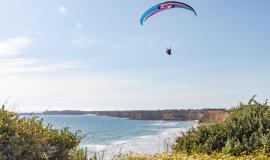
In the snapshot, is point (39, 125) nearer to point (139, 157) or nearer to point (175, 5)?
point (139, 157)

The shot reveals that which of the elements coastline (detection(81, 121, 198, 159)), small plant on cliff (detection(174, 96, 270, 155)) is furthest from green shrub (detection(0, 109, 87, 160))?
small plant on cliff (detection(174, 96, 270, 155))

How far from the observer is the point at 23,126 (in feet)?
34.7

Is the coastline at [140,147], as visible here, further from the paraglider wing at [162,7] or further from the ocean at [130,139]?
the paraglider wing at [162,7]

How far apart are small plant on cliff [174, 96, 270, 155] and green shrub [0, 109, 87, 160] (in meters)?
6.09

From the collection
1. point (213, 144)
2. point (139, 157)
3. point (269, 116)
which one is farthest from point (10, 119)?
point (269, 116)

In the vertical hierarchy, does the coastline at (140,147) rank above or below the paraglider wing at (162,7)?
below

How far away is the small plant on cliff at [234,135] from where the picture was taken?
15.3 m

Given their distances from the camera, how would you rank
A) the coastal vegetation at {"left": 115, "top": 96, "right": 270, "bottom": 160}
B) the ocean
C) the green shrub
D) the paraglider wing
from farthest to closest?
the ocean
the paraglider wing
the coastal vegetation at {"left": 115, "top": 96, "right": 270, "bottom": 160}
the green shrub

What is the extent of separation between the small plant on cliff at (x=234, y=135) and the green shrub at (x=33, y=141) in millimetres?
6088

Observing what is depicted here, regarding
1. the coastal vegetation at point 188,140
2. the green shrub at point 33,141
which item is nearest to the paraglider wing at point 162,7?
the coastal vegetation at point 188,140

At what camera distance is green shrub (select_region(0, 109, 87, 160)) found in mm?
9914

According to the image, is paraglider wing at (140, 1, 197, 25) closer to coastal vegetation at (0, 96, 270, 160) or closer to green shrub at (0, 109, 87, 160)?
coastal vegetation at (0, 96, 270, 160)

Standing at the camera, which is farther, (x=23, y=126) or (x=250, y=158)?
(x=250, y=158)

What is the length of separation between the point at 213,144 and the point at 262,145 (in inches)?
68.3
